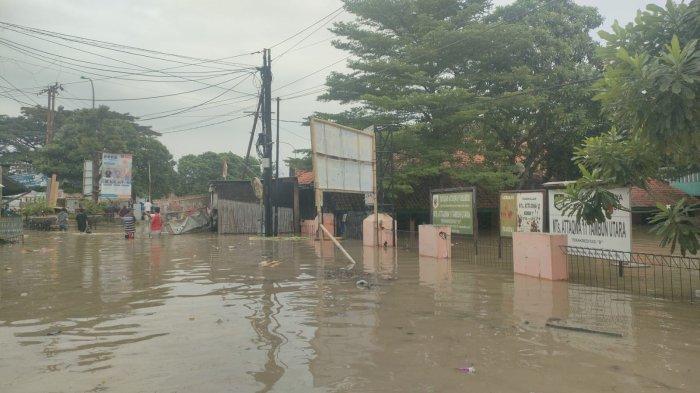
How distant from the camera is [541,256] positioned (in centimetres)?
1017

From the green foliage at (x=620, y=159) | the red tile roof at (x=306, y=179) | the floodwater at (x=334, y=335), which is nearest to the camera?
the floodwater at (x=334, y=335)

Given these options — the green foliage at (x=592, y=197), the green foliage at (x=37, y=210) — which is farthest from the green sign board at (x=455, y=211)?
the green foliage at (x=37, y=210)

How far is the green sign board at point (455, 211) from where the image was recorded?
548 inches

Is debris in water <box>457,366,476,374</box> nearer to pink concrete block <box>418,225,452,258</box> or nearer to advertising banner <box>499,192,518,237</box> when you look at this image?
advertising banner <box>499,192,518,237</box>

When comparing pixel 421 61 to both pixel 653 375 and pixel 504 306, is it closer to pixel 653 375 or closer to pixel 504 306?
pixel 504 306

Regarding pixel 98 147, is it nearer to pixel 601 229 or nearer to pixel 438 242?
pixel 438 242

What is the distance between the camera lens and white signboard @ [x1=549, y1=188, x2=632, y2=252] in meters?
9.61

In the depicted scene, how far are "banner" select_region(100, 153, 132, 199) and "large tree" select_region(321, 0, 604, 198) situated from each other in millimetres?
20367

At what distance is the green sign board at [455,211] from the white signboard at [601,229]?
2.68 m

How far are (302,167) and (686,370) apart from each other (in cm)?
2210

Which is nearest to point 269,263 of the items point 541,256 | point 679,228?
point 541,256

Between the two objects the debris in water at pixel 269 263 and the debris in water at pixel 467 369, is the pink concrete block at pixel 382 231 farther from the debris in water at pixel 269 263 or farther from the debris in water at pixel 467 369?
the debris in water at pixel 467 369

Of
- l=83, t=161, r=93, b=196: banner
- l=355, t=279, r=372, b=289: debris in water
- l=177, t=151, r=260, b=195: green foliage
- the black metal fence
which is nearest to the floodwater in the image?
l=355, t=279, r=372, b=289: debris in water

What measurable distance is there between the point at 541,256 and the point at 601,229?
4.47 feet
